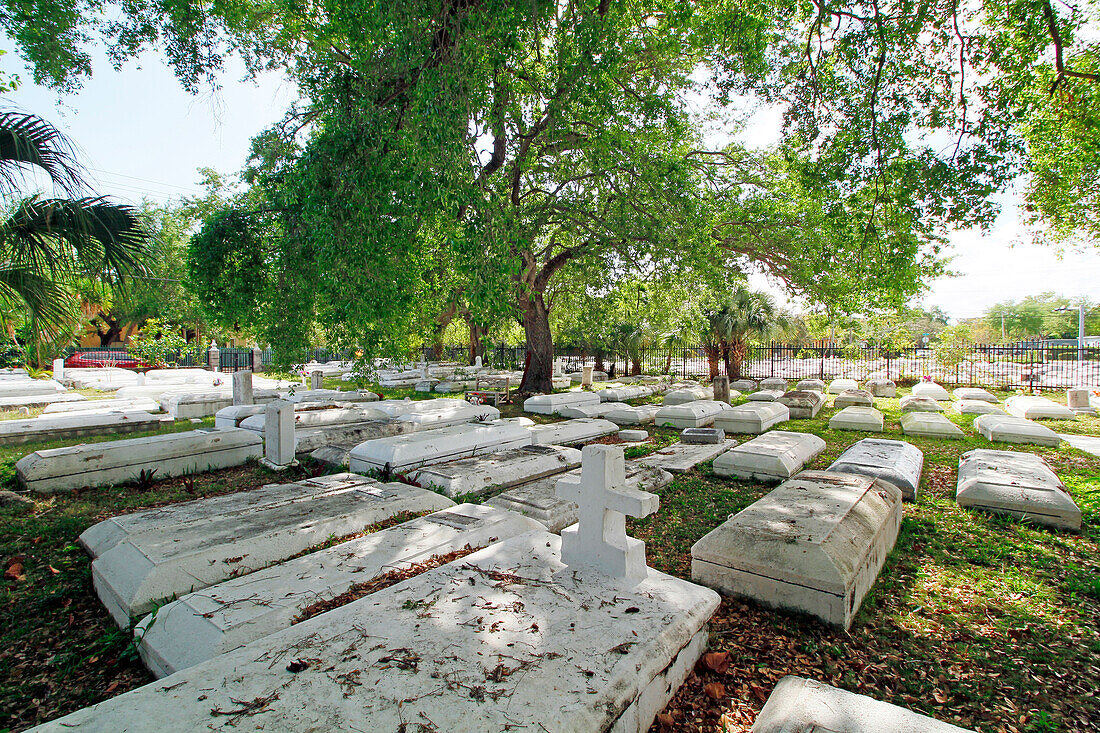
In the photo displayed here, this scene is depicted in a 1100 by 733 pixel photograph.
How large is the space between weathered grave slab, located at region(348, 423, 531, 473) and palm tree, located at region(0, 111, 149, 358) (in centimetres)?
345

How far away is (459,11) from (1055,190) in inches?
405

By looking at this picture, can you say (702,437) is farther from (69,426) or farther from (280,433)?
(69,426)

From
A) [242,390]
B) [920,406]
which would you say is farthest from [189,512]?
[920,406]

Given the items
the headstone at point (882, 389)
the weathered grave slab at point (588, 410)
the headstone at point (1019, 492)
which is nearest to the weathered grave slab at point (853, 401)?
the headstone at point (882, 389)

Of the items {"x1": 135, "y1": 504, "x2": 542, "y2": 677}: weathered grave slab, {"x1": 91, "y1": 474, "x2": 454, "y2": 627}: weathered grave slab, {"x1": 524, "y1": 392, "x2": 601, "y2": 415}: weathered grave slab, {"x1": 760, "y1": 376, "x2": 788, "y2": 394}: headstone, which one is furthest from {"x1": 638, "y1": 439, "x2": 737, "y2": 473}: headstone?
{"x1": 760, "y1": 376, "x2": 788, "y2": 394}: headstone

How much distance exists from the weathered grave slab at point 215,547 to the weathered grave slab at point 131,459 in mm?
3238

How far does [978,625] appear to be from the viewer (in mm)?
→ 3150

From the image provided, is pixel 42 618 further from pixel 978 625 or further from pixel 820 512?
pixel 978 625

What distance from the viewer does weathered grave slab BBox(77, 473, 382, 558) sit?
3.86 metres

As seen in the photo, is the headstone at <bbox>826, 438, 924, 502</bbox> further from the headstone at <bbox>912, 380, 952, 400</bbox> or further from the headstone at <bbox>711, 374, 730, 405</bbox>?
the headstone at <bbox>912, 380, 952, 400</bbox>

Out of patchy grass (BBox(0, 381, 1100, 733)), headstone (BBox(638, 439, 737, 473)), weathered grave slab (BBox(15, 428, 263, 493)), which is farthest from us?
headstone (BBox(638, 439, 737, 473))

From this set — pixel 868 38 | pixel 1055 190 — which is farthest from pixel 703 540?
pixel 1055 190

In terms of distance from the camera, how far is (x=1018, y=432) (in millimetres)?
8500

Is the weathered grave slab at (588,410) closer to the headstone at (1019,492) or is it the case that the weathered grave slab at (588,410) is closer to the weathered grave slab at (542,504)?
the weathered grave slab at (542,504)
